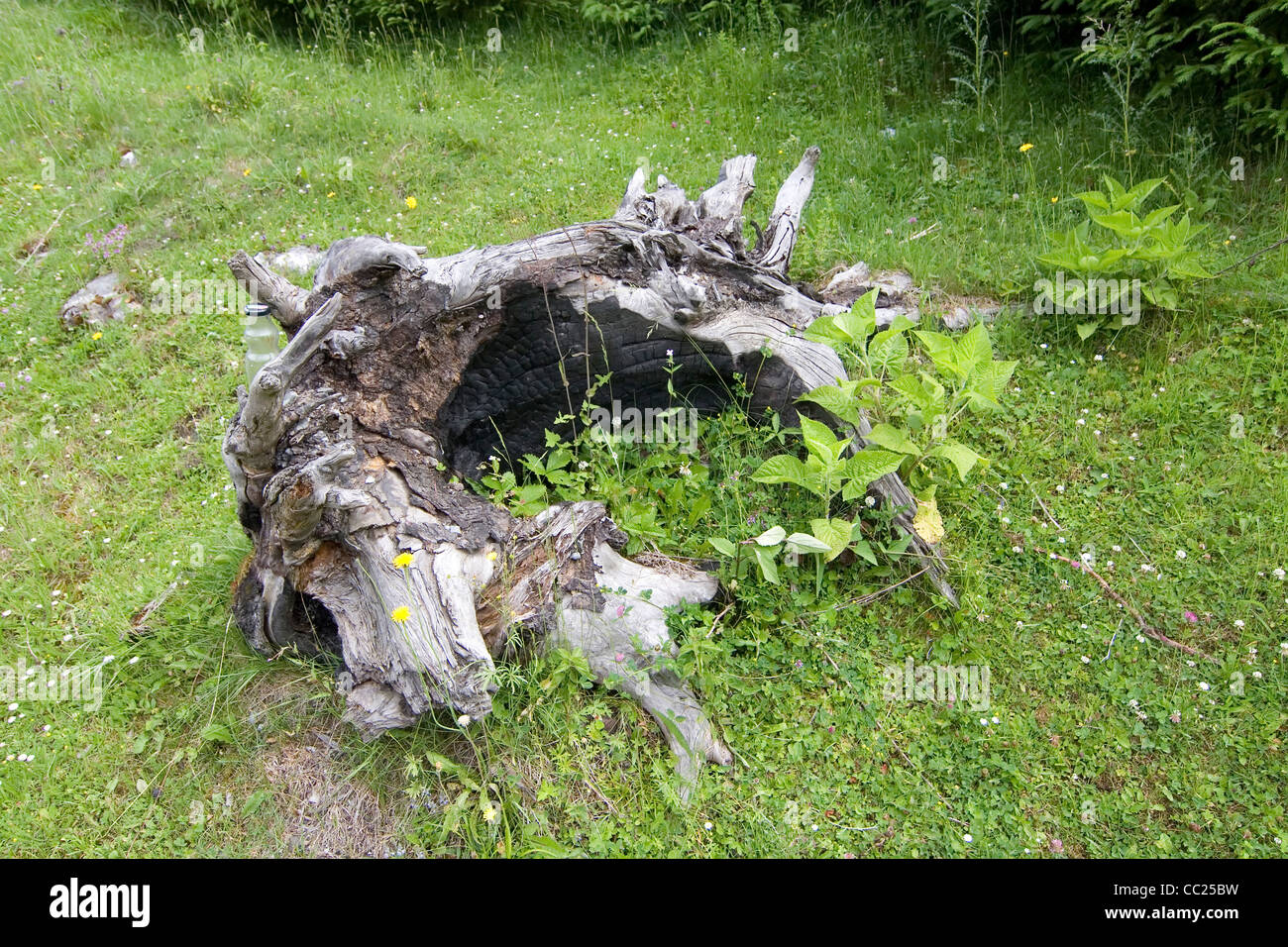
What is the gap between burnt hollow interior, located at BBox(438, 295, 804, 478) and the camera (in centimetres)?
415

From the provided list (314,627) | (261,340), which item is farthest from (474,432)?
(261,340)

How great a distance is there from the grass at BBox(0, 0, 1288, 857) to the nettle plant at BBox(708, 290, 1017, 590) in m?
0.24

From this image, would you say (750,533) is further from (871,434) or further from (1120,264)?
(1120,264)

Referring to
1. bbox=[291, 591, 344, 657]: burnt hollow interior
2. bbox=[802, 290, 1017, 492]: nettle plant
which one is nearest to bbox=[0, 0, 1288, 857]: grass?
bbox=[291, 591, 344, 657]: burnt hollow interior

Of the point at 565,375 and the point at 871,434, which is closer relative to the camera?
the point at 871,434

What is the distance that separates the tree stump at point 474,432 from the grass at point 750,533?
22 centimetres

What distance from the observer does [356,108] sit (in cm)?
795

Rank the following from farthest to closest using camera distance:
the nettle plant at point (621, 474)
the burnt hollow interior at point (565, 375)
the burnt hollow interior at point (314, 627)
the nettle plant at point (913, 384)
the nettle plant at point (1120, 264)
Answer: the nettle plant at point (1120, 264), the burnt hollow interior at point (565, 375), the nettle plant at point (621, 474), the nettle plant at point (913, 384), the burnt hollow interior at point (314, 627)

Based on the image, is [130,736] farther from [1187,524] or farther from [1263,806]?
[1187,524]

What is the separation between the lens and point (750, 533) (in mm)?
3951

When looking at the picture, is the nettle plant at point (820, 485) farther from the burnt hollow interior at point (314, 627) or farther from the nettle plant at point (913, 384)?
the burnt hollow interior at point (314, 627)

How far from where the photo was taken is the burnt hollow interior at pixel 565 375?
4.15 metres

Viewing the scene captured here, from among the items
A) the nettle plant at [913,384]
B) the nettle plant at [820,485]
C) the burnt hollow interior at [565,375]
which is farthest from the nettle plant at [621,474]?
the nettle plant at [913,384]

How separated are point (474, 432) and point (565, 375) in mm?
542
